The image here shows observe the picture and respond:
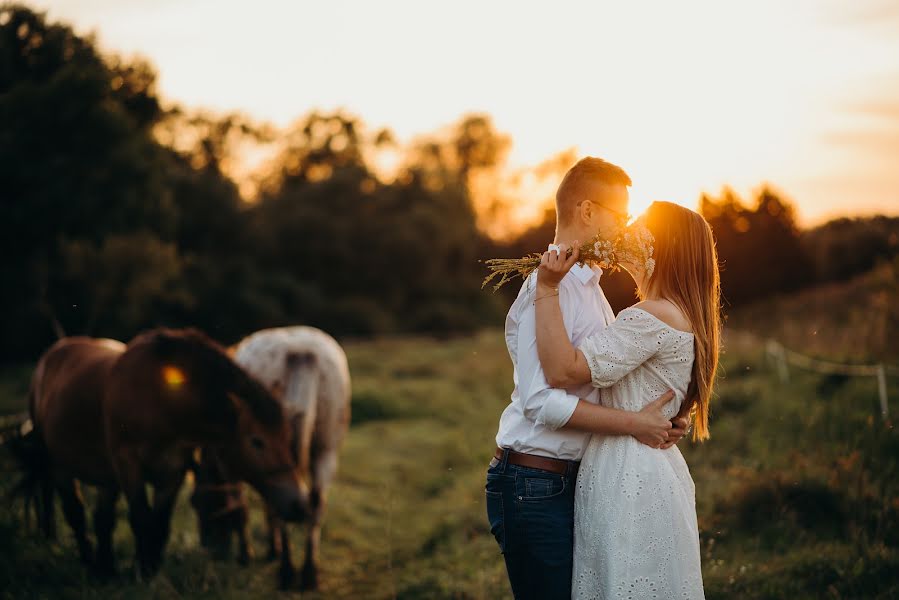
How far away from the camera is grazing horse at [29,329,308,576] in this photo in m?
5.12

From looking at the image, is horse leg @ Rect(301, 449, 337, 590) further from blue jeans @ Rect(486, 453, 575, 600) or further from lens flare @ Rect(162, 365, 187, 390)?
blue jeans @ Rect(486, 453, 575, 600)

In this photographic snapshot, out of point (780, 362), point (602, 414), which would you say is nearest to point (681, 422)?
point (602, 414)

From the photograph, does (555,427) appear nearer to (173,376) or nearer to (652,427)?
(652,427)

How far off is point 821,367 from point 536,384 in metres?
9.10

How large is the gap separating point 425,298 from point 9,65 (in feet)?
107

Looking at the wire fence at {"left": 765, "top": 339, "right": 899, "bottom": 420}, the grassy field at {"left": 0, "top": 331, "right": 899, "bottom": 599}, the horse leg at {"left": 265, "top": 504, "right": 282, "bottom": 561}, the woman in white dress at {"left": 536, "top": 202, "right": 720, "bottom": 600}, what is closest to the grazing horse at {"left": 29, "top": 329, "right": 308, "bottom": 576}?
the grassy field at {"left": 0, "top": 331, "right": 899, "bottom": 599}

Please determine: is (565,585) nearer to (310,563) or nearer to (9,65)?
(310,563)

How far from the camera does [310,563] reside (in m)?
6.01

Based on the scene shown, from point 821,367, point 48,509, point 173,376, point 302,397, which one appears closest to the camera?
point 173,376

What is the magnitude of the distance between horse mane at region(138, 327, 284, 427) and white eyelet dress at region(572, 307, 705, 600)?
318cm

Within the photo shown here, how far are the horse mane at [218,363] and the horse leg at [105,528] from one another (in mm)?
1099

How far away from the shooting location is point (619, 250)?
2.64m

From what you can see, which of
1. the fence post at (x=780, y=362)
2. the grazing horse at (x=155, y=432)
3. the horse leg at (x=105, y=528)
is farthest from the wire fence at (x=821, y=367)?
the horse leg at (x=105, y=528)

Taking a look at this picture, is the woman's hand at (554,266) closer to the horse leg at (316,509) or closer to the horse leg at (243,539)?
the horse leg at (316,509)
